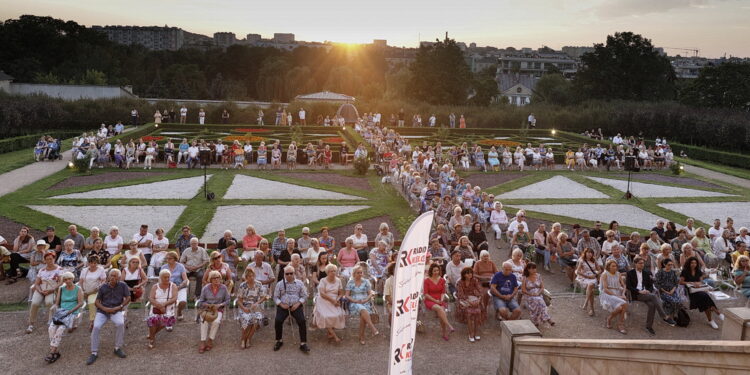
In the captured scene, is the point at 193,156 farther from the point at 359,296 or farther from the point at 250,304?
the point at 359,296

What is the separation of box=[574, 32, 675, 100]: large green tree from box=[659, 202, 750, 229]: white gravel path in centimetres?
4720

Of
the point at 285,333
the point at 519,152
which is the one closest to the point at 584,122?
the point at 519,152

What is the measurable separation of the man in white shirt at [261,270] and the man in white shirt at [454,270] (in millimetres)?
3175

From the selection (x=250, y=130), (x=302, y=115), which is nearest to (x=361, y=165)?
(x=250, y=130)

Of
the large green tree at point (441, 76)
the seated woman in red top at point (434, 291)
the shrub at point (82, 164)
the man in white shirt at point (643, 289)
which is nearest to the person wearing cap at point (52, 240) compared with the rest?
the seated woman in red top at point (434, 291)

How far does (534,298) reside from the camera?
1013 centimetres

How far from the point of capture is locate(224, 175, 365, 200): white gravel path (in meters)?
20.4

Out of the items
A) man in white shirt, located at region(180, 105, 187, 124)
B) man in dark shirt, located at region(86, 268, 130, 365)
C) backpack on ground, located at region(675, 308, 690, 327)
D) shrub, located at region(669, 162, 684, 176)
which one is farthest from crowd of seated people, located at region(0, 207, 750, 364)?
man in white shirt, located at region(180, 105, 187, 124)

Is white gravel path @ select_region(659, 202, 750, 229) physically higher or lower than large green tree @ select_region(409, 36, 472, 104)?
lower

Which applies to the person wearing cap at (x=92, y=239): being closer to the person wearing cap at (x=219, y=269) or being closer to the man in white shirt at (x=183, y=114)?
the person wearing cap at (x=219, y=269)

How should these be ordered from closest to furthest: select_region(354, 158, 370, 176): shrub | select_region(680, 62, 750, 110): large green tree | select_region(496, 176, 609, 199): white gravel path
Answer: select_region(496, 176, 609, 199): white gravel path
select_region(354, 158, 370, 176): shrub
select_region(680, 62, 750, 110): large green tree

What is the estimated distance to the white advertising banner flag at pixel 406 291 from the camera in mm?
5594

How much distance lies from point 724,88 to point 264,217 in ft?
177

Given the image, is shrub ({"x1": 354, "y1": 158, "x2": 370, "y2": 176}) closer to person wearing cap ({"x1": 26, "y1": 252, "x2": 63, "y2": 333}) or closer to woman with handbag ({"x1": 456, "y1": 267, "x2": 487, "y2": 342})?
woman with handbag ({"x1": 456, "y1": 267, "x2": 487, "y2": 342})
